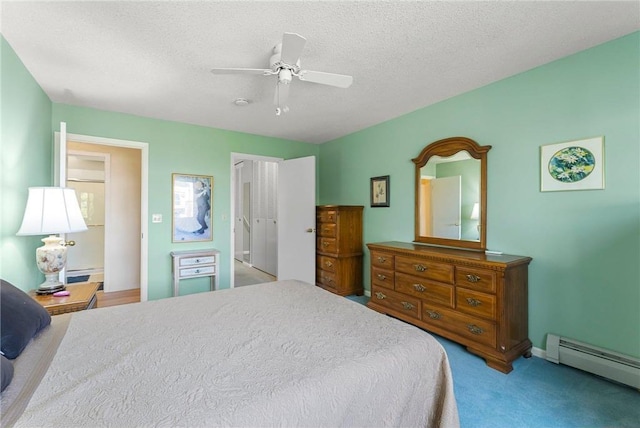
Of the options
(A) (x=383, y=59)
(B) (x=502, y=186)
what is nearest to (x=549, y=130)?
(B) (x=502, y=186)

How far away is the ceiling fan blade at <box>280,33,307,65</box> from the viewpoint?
153 cm

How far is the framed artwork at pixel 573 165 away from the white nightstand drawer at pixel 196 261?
12.0ft

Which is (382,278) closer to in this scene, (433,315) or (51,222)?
(433,315)

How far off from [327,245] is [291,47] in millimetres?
2962

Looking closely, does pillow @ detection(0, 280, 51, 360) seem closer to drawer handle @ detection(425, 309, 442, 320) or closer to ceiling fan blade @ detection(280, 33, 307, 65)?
ceiling fan blade @ detection(280, 33, 307, 65)

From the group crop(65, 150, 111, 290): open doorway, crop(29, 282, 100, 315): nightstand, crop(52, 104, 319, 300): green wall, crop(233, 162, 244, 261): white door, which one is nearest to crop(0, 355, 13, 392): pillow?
crop(29, 282, 100, 315): nightstand

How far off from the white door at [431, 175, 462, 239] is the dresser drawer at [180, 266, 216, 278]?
2.82 meters

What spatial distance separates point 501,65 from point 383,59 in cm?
101

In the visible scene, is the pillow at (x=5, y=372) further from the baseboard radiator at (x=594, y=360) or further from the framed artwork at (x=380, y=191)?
the framed artwork at (x=380, y=191)

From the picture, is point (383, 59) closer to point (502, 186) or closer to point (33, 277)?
point (502, 186)

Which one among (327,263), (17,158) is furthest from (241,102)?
(327,263)

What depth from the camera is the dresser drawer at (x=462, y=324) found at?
Result: 229 centimetres

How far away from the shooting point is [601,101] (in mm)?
2096

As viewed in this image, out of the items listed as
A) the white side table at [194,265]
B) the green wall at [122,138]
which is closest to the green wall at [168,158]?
the green wall at [122,138]
